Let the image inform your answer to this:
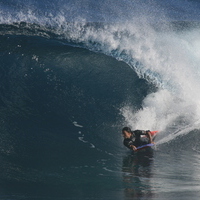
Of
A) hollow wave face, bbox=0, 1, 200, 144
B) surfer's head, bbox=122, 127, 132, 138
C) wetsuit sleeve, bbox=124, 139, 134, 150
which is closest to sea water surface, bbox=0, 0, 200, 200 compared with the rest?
hollow wave face, bbox=0, 1, 200, 144

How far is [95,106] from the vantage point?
9953mm

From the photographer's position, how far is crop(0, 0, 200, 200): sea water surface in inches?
228

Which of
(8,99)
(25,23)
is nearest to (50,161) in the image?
(8,99)

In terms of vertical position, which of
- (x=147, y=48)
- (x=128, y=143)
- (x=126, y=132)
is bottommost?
(x=128, y=143)

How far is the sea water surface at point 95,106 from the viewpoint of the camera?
5793 mm

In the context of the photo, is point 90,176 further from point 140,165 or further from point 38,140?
point 38,140

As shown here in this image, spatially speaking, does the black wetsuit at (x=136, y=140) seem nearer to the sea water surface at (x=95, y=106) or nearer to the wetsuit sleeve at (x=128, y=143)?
the wetsuit sleeve at (x=128, y=143)

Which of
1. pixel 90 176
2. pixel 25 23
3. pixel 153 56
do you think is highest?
pixel 25 23

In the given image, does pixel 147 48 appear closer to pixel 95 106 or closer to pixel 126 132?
pixel 95 106

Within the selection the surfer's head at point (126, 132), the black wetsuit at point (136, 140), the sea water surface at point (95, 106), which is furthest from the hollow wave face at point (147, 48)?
the surfer's head at point (126, 132)

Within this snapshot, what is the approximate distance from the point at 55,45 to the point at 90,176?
23.1ft

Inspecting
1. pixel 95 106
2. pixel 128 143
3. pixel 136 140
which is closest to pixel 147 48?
pixel 95 106

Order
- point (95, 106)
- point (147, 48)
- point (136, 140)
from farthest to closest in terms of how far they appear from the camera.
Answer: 1. point (147, 48)
2. point (95, 106)
3. point (136, 140)

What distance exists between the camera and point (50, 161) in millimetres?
6844
